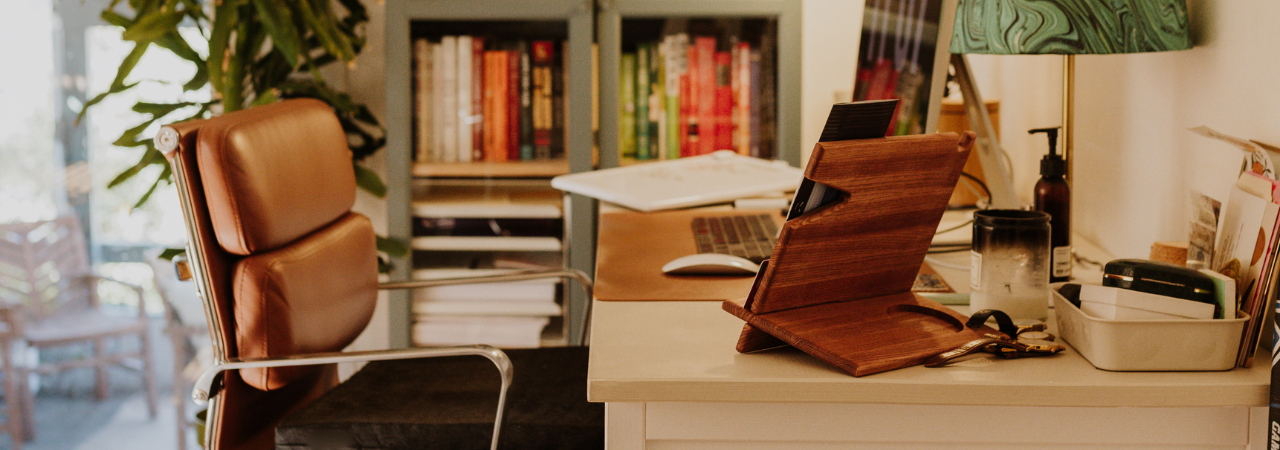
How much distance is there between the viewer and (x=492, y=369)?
1.56 metres

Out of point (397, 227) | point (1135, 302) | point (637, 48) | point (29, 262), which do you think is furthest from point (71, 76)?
point (1135, 302)

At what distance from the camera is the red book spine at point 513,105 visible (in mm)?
2576

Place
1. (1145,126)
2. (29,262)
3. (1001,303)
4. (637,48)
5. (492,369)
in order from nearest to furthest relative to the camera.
Answer: (1001,303) < (1145,126) < (492,369) < (637,48) < (29,262)

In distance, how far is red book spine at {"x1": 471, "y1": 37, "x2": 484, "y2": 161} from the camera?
257cm

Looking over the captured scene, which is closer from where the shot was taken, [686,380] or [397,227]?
[686,380]

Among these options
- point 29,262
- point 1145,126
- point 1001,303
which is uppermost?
point 1145,126

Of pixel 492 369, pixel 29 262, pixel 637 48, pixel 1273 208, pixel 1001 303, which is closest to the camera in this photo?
pixel 1273 208

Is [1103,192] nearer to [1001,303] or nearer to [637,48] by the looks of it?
[1001,303]

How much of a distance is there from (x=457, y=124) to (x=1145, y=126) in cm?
172

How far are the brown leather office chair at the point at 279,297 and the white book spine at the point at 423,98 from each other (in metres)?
1.04

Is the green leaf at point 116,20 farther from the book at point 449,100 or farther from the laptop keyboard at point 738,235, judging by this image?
the laptop keyboard at point 738,235

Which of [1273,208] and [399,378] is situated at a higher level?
[1273,208]

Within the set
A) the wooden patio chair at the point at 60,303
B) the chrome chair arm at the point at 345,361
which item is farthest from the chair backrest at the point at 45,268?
the chrome chair arm at the point at 345,361

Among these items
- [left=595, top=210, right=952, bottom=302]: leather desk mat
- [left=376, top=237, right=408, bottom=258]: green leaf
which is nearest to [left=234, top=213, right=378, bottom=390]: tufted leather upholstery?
[left=595, top=210, right=952, bottom=302]: leather desk mat
